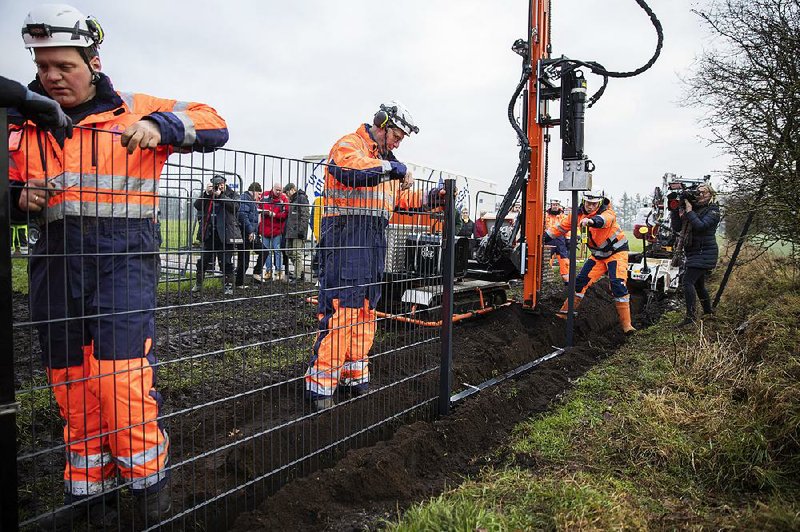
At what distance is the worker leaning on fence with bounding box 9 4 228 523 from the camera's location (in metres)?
2.12

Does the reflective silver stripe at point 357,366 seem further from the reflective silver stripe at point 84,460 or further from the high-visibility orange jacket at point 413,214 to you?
the reflective silver stripe at point 84,460

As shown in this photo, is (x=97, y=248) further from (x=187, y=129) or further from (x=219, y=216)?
(x=187, y=129)

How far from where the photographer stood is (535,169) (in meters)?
7.46

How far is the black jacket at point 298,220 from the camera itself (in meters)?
2.77

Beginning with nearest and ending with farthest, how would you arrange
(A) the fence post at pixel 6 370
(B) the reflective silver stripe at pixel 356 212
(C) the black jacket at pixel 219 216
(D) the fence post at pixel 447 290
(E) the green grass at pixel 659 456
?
1. (A) the fence post at pixel 6 370
2. (C) the black jacket at pixel 219 216
3. (E) the green grass at pixel 659 456
4. (B) the reflective silver stripe at pixel 356 212
5. (D) the fence post at pixel 447 290

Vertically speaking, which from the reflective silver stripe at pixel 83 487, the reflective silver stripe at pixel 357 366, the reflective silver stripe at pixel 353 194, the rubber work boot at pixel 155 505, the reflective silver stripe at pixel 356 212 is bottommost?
the rubber work boot at pixel 155 505

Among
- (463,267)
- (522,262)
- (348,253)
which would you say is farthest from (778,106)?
(348,253)

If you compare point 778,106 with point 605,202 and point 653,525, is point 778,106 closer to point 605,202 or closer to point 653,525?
point 605,202

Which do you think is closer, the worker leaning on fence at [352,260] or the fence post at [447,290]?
the worker leaning on fence at [352,260]

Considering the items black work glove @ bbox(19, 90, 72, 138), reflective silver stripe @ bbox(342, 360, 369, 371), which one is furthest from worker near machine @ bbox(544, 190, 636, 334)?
black work glove @ bbox(19, 90, 72, 138)

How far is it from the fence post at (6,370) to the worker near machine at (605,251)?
7.12m

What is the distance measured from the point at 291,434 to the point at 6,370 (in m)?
2.01

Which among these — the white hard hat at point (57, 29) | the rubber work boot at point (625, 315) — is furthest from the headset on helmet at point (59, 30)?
the rubber work boot at point (625, 315)

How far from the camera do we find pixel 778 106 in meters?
5.62
